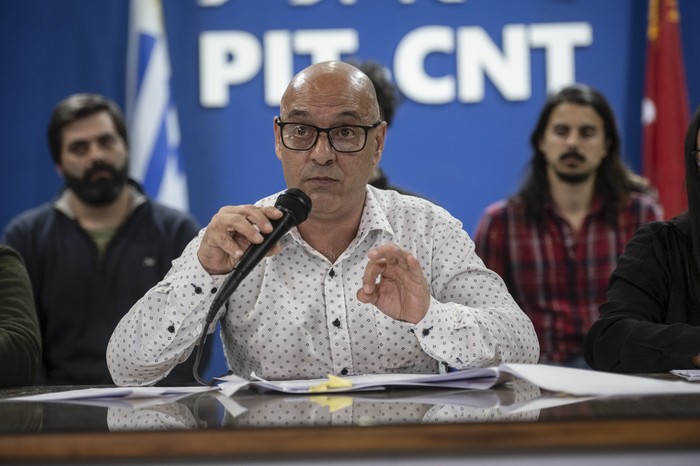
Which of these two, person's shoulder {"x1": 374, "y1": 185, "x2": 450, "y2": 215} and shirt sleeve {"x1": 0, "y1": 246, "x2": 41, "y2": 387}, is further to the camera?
person's shoulder {"x1": 374, "y1": 185, "x2": 450, "y2": 215}

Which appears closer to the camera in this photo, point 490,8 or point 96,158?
point 96,158

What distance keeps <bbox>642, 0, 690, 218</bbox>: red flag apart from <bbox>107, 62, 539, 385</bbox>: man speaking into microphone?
→ 260 cm

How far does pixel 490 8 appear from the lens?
4621 mm

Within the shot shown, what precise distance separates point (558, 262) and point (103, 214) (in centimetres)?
189

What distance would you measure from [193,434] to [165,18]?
153 inches

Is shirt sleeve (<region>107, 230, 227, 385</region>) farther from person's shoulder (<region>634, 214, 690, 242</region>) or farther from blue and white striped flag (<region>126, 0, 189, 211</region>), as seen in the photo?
blue and white striped flag (<region>126, 0, 189, 211</region>)

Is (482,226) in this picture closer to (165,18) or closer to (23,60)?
(165,18)

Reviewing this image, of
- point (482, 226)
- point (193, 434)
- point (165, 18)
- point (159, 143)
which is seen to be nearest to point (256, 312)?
point (193, 434)

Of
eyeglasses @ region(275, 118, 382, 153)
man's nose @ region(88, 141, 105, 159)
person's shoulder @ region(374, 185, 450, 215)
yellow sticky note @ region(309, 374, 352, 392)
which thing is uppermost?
man's nose @ region(88, 141, 105, 159)

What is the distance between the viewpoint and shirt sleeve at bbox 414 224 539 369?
71.4 inches

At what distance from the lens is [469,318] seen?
72.5 inches

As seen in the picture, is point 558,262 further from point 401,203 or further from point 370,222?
point 370,222

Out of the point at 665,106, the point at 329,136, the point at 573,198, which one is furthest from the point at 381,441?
the point at 665,106

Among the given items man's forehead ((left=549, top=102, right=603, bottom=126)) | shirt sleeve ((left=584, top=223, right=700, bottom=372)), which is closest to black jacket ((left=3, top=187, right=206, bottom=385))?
Answer: man's forehead ((left=549, top=102, right=603, bottom=126))
